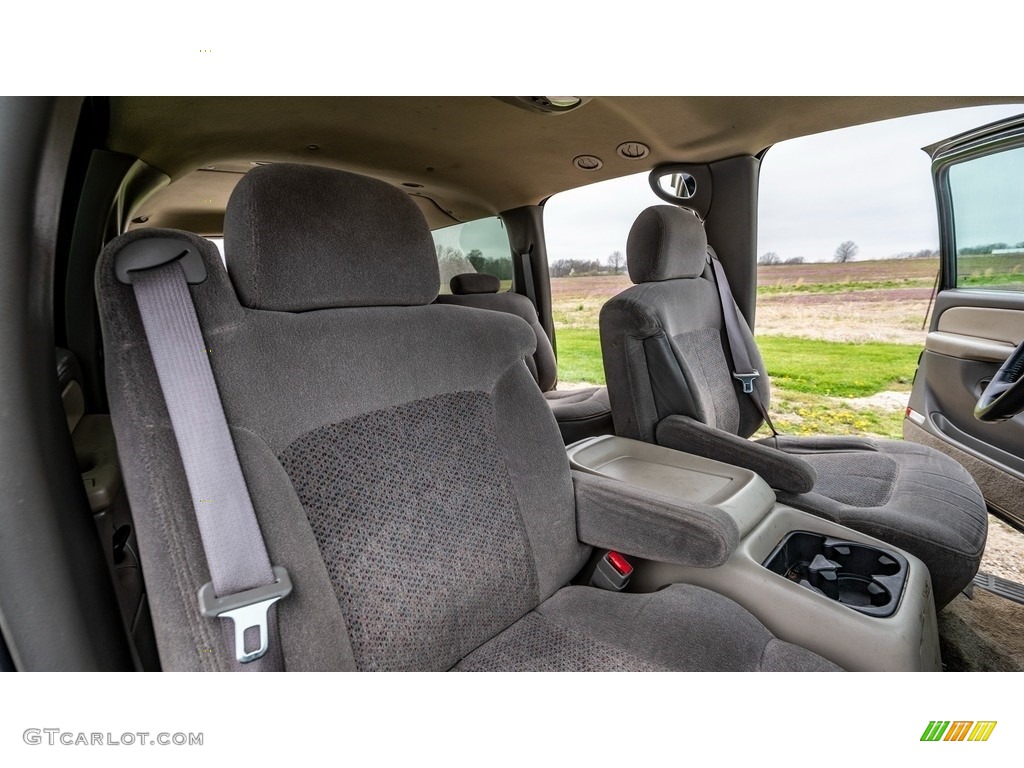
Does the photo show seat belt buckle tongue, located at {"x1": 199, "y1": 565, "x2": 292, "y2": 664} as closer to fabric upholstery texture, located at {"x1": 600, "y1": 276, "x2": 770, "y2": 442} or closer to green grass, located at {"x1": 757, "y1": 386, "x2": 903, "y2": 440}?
fabric upholstery texture, located at {"x1": 600, "y1": 276, "x2": 770, "y2": 442}

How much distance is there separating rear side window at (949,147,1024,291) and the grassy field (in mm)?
149

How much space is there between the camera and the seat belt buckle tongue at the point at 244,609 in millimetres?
668

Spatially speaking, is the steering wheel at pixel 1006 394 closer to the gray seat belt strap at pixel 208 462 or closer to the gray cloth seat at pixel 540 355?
the gray seat belt strap at pixel 208 462

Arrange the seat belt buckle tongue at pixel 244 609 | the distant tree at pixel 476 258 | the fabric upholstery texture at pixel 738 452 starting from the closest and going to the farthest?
the seat belt buckle tongue at pixel 244 609 < the fabric upholstery texture at pixel 738 452 < the distant tree at pixel 476 258

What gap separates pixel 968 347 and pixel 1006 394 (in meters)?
1.18

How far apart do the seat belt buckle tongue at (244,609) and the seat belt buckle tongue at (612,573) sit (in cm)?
74

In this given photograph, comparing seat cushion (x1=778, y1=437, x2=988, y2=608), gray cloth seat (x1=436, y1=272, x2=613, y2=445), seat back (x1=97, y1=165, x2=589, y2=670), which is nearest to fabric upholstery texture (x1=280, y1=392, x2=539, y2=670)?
seat back (x1=97, y1=165, x2=589, y2=670)

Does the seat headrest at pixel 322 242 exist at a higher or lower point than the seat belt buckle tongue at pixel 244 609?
higher

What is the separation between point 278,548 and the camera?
0.75m

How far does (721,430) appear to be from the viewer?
5.96 feet

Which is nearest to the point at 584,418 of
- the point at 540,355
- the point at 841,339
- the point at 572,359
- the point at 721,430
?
the point at 572,359

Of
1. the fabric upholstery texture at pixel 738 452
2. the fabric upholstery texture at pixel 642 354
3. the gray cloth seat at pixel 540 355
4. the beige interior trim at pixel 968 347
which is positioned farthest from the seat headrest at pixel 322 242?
the beige interior trim at pixel 968 347

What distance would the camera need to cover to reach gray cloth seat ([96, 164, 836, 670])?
0.72 m

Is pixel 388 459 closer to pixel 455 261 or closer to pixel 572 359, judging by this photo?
pixel 572 359
